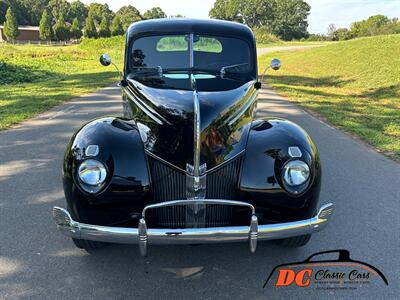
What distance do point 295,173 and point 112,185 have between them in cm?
127

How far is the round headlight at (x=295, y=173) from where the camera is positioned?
102 inches

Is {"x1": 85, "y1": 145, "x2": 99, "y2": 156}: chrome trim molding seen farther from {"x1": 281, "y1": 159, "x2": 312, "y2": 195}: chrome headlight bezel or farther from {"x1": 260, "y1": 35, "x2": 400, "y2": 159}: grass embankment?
{"x1": 260, "y1": 35, "x2": 400, "y2": 159}: grass embankment

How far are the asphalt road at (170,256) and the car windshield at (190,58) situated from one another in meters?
1.67

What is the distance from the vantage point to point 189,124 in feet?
8.82

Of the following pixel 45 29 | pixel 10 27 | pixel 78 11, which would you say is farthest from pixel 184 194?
pixel 78 11

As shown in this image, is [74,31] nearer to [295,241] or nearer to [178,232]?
[295,241]

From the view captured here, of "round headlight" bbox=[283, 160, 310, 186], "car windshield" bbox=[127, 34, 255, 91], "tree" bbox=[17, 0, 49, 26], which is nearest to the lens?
"round headlight" bbox=[283, 160, 310, 186]

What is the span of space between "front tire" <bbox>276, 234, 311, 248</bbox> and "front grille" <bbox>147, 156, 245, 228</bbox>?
68cm

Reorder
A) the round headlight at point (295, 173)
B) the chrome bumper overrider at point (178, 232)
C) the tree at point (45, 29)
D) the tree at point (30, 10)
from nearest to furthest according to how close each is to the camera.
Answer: the chrome bumper overrider at point (178, 232) < the round headlight at point (295, 173) < the tree at point (45, 29) < the tree at point (30, 10)

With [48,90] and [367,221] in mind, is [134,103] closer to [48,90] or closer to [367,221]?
[367,221]

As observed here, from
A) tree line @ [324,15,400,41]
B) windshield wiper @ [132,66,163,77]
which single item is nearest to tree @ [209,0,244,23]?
tree line @ [324,15,400,41]

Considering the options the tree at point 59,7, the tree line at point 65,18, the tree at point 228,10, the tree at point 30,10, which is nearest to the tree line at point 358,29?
the tree at point 228,10

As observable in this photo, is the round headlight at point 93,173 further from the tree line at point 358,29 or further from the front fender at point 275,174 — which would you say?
the tree line at point 358,29

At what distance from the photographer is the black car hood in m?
2.62
